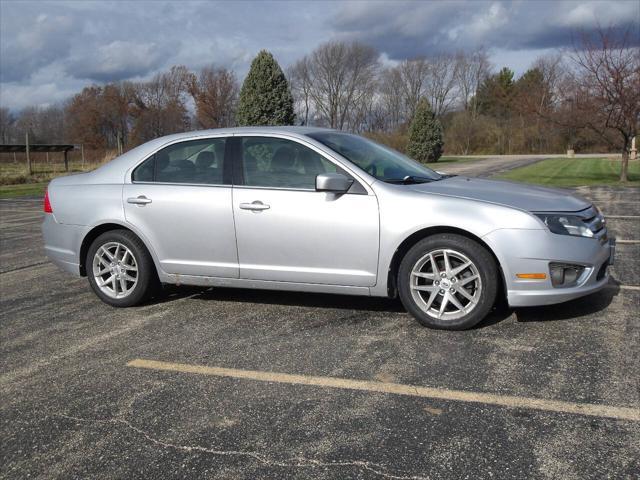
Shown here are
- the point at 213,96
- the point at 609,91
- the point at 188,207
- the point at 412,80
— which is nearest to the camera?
the point at 188,207

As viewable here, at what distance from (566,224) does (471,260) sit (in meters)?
0.74

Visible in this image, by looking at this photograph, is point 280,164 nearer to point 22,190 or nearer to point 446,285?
point 446,285

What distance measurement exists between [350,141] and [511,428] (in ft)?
10.3

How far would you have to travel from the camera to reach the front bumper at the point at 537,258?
14.2ft

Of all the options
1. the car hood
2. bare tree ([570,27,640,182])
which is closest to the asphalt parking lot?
the car hood

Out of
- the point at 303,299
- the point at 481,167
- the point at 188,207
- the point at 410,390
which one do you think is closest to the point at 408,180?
the point at 303,299

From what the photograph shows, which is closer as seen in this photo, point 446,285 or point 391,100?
point 446,285

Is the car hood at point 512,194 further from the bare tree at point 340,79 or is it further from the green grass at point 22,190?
the bare tree at point 340,79

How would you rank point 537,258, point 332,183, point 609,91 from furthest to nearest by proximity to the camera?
1. point 609,91
2. point 332,183
3. point 537,258

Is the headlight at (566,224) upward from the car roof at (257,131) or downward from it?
downward

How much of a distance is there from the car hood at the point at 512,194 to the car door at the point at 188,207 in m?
1.64

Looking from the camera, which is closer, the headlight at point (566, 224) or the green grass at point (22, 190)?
the headlight at point (566, 224)

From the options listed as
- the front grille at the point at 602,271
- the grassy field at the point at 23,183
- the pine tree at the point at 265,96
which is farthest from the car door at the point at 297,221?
the grassy field at the point at 23,183

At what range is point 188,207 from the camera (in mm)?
5211
